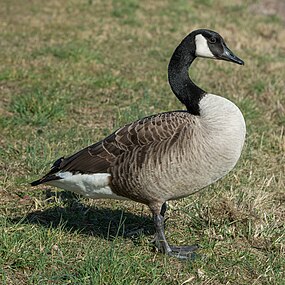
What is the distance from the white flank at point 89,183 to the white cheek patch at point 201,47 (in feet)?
4.53

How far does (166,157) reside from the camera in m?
4.56

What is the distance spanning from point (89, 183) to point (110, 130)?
2919 mm

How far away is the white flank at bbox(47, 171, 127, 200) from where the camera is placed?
4770 millimetres

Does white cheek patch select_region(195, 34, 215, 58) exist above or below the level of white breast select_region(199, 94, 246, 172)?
above

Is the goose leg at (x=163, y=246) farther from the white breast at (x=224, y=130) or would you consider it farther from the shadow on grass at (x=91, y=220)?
the white breast at (x=224, y=130)

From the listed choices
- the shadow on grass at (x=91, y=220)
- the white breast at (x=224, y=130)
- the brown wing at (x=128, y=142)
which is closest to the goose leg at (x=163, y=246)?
the shadow on grass at (x=91, y=220)

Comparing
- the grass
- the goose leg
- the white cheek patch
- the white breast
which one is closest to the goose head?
the white cheek patch

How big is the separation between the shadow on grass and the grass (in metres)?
0.01

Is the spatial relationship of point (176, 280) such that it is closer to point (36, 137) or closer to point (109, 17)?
point (36, 137)

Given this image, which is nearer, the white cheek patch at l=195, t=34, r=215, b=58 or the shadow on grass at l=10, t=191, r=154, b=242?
the white cheek patch at l=195, t=34, r=215, b=58

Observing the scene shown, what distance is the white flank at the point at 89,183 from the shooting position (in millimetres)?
4770

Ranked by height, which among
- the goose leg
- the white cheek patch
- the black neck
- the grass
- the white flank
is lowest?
the grass

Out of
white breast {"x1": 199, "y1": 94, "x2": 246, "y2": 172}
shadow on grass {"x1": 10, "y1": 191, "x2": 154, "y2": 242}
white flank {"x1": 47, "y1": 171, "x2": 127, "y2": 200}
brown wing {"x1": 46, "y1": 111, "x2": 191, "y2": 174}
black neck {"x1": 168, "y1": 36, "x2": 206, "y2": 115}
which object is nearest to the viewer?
white breast {"x1": 199, "y1": 94, "x2": 246, "y2": 172}

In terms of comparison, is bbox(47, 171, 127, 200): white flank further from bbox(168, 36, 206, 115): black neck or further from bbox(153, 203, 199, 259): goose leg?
bbox(168, 36, 206, 115): black neck
